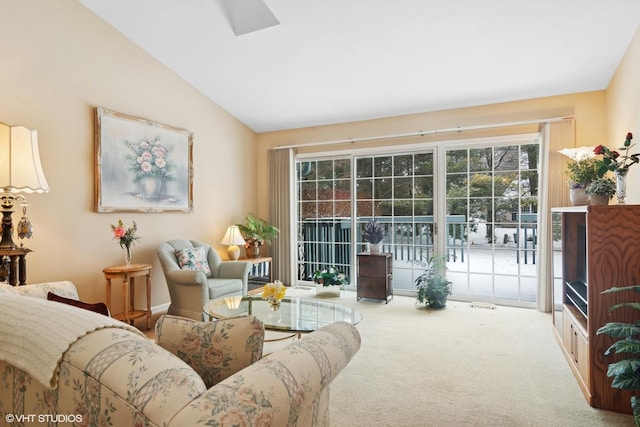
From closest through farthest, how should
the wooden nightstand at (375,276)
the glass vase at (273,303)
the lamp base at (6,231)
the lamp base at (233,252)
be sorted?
1. the lamp base at (6,231)
2. the glass vase at (273,303)
3. the wooden nightstand at (375,276)
4. the lamp base at (233,252)

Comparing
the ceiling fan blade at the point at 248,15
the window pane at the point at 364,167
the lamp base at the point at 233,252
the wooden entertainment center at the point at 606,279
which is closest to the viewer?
the wooden entertainment center at the point at 606,279

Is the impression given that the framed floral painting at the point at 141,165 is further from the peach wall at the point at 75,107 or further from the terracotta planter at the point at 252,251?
the terracotta planter at the point at 252,251

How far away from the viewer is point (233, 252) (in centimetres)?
527

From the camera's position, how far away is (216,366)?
120 centimetres

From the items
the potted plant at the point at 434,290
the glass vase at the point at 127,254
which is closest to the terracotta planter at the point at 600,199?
the potted plant at the point at 434,290

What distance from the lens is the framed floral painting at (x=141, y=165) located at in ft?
12.8

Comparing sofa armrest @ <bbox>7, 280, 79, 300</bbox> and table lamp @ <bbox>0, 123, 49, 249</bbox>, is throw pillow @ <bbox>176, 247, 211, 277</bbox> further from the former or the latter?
sofa armrest @ <bbox>7, 280, 79, 300</bbox>

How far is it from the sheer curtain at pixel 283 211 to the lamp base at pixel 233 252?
782mm

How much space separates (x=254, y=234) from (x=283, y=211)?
645mm

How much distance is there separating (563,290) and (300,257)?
A: 3.80 m

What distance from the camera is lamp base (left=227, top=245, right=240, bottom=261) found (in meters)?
5.27

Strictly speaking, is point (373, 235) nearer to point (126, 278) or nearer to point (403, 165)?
point (403, 165)

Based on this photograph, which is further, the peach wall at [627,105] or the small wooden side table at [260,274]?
the small wooden side table at [260,274]

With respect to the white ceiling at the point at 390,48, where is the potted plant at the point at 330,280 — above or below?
below
